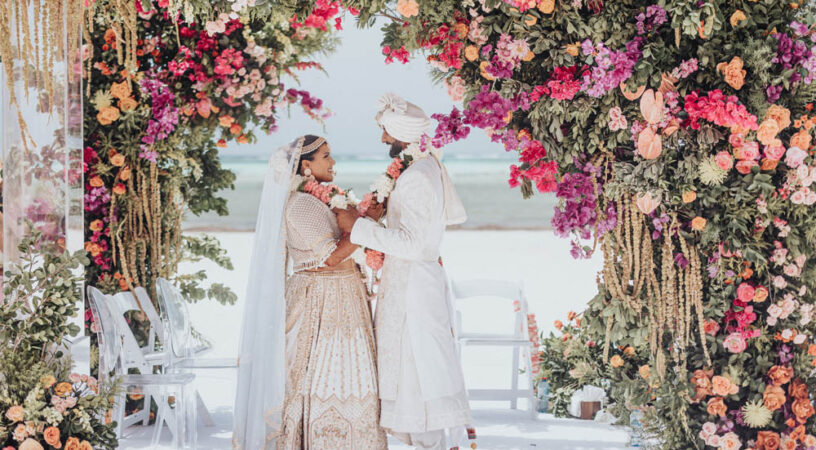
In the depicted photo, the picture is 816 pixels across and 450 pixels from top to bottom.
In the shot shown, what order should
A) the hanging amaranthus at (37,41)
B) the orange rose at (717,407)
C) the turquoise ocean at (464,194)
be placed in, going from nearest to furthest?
the hanging amaranthus at (37,41) < the orange rose at (717,407) < the turquoise ocean at (464,194)

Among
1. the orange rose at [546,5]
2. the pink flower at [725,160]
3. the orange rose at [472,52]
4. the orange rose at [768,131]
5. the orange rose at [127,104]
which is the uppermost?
the orange rose at [546,5]

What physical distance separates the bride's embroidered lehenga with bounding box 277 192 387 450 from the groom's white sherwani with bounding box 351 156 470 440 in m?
0.10

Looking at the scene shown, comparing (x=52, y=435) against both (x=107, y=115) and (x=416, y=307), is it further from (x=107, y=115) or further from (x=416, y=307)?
(x=107, y=115)

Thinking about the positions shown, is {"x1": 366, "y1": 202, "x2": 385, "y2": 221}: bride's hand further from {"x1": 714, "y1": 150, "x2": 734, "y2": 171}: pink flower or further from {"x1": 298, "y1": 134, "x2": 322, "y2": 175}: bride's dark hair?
{"x1": 714, "y1": 150, "x2": 734, "y2": 171}: pink flower

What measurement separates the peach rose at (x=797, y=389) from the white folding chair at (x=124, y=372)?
10.1ft

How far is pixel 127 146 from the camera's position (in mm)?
5070

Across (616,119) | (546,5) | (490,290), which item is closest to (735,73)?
(616,119)

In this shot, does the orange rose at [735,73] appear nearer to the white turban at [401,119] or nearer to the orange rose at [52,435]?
the white turban at [401,119]

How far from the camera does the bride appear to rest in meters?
4.11

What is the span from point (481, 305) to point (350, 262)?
22.4 feet

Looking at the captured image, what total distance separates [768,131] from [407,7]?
1657 mm

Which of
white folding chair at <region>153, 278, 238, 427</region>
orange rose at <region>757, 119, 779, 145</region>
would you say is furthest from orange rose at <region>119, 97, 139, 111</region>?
orange rose at <region>757, 119, 779, 145</region>

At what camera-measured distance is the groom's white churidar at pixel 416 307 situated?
4.05m

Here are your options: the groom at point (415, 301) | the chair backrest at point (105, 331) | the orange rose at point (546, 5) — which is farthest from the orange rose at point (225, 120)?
the orange rose at point (546, 5)
